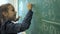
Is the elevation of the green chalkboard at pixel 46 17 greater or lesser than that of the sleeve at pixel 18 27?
greater

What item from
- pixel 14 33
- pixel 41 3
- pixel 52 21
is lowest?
pixel 14 33

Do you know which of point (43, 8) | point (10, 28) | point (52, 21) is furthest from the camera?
point (10, 28)

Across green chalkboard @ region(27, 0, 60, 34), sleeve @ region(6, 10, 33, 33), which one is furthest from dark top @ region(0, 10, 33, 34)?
green chalkboard @ region(27, 0, 60, 34)

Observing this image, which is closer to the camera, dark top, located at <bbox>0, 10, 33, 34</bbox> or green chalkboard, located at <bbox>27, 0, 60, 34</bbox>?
green chalkboard, located at <bbox>27, 0, 60, 34</bbox>

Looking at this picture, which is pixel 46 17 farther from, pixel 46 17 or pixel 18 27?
pixel 18 27

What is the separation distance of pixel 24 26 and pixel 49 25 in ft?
1.00

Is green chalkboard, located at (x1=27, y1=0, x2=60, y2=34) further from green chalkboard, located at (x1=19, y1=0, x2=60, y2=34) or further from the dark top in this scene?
the dark top

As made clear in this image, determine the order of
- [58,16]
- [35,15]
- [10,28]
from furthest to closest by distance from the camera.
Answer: [35,15] → [10,28] → [58,16]

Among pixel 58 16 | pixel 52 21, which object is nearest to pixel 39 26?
pixel 52 21

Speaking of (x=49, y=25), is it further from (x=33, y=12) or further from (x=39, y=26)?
(x=33, y=12)

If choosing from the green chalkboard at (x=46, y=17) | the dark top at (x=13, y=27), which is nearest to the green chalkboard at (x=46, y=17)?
the green chalkboard at (x=46, y=17)

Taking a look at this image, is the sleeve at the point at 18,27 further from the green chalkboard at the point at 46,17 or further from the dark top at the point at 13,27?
the green chalkboard at the point at 46,17

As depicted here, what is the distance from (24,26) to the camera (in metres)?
1.72

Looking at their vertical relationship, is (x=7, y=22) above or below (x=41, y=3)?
below
